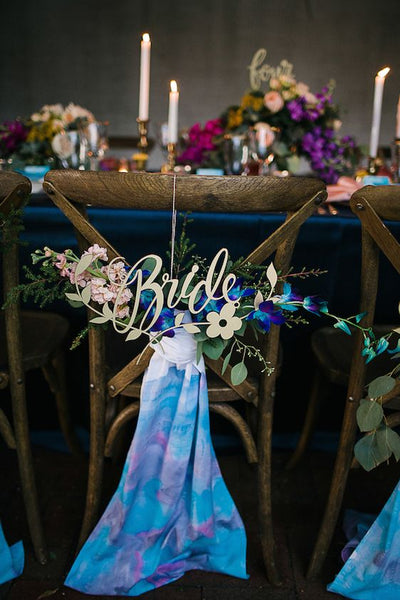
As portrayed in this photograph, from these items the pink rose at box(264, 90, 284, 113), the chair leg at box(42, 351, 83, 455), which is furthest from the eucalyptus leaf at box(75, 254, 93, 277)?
the pink rose at box(264, 90, 284, 113)

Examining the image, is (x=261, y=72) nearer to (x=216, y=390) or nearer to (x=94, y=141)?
(x=94, y=141)

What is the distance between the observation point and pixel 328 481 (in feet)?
4.90

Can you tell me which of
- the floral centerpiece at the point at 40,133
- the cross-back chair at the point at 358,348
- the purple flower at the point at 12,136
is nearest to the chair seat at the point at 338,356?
the cross-back chair at the point at 358,348

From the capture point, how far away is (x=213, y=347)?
92 cm

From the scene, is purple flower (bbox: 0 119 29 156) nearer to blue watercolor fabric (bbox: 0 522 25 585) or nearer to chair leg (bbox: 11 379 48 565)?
chair leg (bbox: 11 379 48 565)

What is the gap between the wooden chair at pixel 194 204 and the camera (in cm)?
84

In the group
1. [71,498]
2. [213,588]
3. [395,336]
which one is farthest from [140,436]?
[395,336]

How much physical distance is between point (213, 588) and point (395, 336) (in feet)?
2.22

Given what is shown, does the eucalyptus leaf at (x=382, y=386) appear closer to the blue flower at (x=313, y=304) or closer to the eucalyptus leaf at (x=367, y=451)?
the eucalyptus leaf at (x=367, y=451)

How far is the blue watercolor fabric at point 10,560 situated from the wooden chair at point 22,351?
3 cm

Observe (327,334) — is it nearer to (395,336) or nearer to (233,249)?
(395,336)

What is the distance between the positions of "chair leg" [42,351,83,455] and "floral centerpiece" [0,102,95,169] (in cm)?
78

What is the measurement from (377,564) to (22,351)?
826 millimetres

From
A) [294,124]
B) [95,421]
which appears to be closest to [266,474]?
[95,421]
